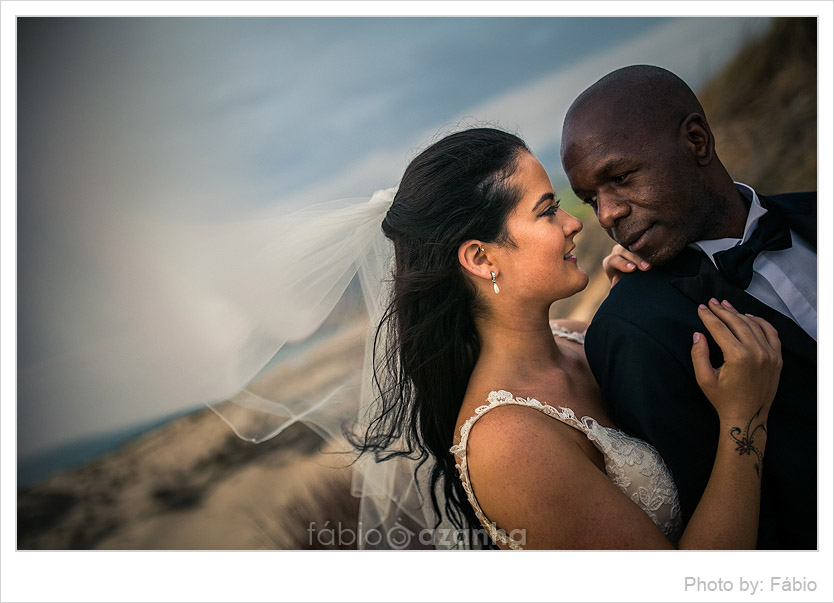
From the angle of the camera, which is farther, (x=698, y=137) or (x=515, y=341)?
(x=515, y=341)

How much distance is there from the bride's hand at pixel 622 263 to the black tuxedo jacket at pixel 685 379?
0.03 meters

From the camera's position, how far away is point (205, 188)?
2.85 meters

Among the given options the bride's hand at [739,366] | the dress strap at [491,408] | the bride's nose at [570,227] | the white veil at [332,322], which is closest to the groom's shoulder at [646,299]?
the bride's hand at [739,366]

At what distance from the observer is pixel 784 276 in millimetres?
2229

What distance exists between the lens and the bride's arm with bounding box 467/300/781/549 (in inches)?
77.0

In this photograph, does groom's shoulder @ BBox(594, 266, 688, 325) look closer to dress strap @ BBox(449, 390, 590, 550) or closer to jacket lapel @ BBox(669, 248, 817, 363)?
jacket lapel @ BBox(669, 248, 817, 363)

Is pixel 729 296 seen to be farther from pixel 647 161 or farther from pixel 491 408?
pixel 491 408

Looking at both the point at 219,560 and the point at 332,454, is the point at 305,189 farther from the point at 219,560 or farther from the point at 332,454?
the point at 219,560

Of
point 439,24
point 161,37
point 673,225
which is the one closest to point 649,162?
point 673,225

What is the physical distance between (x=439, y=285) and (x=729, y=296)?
0.93 metres

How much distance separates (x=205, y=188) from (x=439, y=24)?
1.21m

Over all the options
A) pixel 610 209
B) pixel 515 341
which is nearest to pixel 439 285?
pixel 515 341
